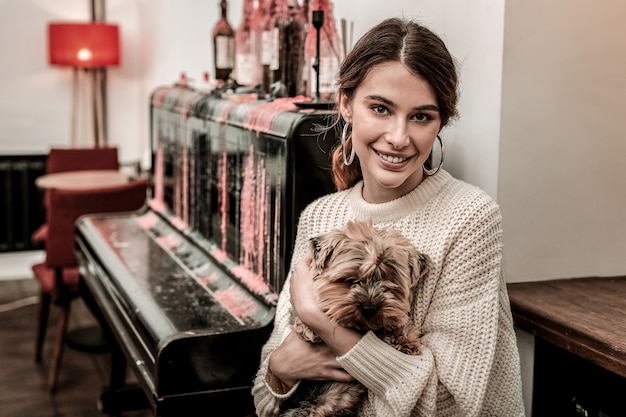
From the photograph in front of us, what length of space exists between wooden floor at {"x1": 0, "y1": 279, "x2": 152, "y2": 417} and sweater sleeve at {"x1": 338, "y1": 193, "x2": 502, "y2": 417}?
2575mm

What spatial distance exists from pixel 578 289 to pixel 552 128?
1.44 feet

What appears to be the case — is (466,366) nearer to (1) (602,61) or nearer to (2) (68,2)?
(1) (602,61)

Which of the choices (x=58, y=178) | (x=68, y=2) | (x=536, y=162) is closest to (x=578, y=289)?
(x=536, y=162)

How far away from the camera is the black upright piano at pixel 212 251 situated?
2.15 meters

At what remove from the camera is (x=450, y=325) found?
1609 millimetres

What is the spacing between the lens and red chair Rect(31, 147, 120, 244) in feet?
17.1

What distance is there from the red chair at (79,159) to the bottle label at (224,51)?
217 cm

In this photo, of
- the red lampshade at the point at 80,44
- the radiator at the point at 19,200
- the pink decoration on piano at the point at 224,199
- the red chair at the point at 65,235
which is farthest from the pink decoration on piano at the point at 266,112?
the radiator at the point at 19,200

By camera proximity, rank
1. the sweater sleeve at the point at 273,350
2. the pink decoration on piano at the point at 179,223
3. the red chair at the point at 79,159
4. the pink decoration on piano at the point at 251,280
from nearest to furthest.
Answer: the sweater sleeve at the point at 273,350 → the pink decoration on piano at the point at 251,280 → the pink decoration on piano at the point at 179,223 → the red chair at the point at 79,159

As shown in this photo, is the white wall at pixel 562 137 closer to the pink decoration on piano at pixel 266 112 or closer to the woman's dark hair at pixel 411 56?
the woman's dark hair at pixel 411 56

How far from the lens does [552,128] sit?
6.98 feet

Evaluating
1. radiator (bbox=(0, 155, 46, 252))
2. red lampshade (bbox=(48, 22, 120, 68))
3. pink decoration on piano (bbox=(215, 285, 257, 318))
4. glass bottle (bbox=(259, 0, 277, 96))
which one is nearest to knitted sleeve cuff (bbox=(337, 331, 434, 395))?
pink decoration on piano (bbox=(215, 285, 257, 318))

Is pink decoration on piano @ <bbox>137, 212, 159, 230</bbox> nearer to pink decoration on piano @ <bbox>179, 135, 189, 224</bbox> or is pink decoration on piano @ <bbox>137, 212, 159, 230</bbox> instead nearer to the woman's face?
pink decoration on piano @ <bbox>179, 135, 189, 224</bbox>

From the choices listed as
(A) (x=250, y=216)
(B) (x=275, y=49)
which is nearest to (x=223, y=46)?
(B) (x=275, y=49)
